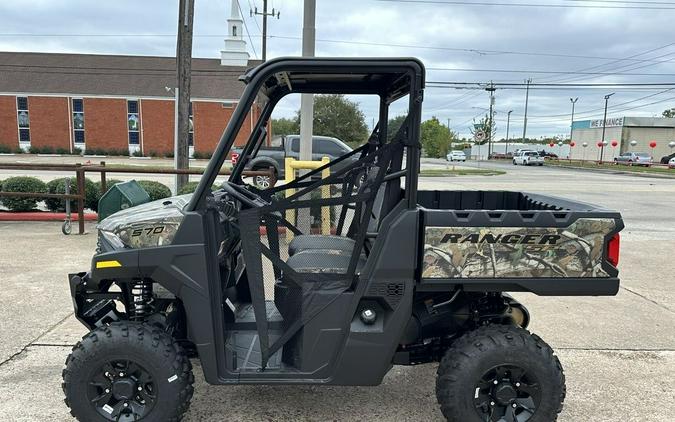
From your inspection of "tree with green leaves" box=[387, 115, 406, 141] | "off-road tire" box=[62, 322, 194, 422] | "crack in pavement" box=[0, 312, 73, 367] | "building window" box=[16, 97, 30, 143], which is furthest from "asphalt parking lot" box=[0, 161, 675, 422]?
"building window" box=[16, 97, 30, 143]

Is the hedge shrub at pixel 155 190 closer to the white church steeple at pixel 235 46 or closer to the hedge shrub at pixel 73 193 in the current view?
the hedge shrub at pixel 73 193

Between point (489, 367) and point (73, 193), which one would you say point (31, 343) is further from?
point (73, 193)

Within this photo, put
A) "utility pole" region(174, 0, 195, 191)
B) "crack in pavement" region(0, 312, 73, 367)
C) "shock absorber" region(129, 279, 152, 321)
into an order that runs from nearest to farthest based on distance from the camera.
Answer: "shock absorber" region(129, 279, 152, 321) < "crack in pavement" region(0, 312, 73, 367) < "utility pole" region(174, 0, 195, 191)

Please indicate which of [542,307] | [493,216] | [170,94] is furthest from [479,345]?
[170,94]

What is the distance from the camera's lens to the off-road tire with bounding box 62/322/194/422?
2.54 m

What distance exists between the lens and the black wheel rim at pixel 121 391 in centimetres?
257

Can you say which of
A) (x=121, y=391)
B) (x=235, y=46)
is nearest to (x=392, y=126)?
(x=121, y=391)

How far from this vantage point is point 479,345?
2646 millimetres

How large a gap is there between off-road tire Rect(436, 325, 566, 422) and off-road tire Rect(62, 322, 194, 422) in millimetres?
1429

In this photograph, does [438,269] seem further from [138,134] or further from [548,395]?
[138,134]

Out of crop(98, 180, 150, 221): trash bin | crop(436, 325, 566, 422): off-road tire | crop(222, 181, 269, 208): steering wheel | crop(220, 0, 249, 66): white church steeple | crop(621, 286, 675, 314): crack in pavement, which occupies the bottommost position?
crop(621, 286, 675, 314): crack in pavement

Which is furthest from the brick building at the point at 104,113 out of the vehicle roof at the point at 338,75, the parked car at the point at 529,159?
the vehicle roof at the point at 338,75

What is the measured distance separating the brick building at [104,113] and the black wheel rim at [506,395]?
43.5m

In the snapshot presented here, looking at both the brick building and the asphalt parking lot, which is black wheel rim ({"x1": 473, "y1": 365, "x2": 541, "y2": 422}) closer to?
the asphalt parking lot
